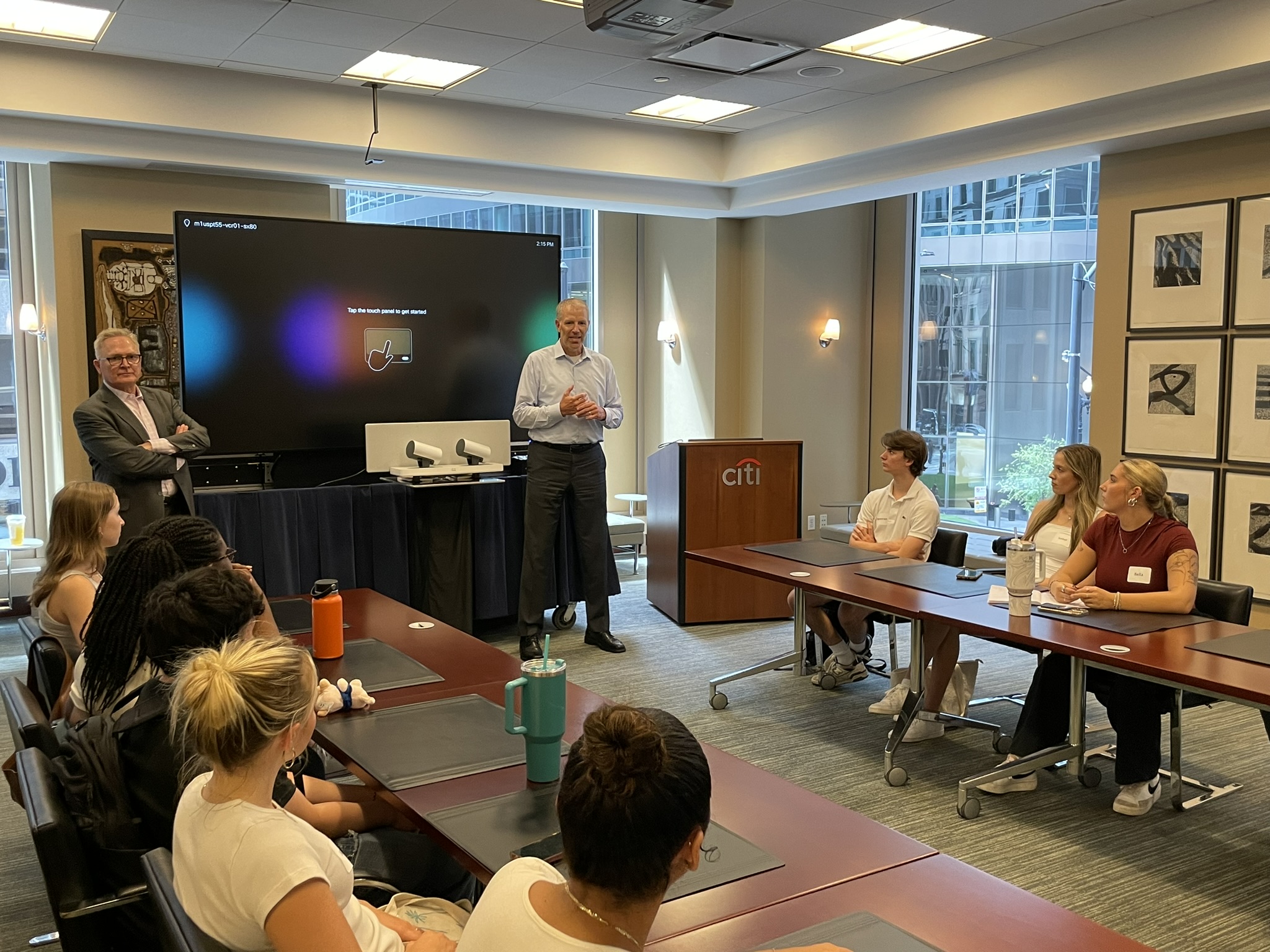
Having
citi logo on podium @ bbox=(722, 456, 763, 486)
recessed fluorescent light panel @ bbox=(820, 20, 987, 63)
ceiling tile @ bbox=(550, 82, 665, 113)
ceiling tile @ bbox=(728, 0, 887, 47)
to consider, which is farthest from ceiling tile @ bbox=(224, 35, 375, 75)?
→ citi logo on podium @ bbox=(722, 456, 763, 486)

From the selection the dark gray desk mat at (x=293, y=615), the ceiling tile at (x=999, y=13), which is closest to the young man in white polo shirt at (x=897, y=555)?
the ceiling tile at (x=999, y=13)

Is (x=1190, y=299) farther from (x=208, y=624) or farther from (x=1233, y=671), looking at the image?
(x=208, y=624)

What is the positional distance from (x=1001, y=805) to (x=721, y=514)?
2734 millimetres

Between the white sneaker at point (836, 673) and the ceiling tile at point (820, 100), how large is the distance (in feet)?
9.87

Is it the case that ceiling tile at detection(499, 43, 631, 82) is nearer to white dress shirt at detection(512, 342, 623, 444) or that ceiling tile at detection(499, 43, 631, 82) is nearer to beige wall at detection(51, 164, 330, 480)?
white dress shirt at detection(512, 342, 623, 444)

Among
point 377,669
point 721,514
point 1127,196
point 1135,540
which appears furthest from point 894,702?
point 1127,196

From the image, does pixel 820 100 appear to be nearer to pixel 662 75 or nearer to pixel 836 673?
pixel 662 75

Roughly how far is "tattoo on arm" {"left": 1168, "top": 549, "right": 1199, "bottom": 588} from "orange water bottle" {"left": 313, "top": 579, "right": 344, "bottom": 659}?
100 inches

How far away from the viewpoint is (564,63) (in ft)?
17.1

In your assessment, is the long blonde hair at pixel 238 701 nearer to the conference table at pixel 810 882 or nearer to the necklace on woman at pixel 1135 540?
the conference table at pixel 810 882

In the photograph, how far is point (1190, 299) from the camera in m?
5.00

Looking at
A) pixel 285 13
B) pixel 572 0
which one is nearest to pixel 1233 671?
pixel 572 0

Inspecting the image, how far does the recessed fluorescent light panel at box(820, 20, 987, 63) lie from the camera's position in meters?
4.78

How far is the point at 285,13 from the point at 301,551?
8.28 feet
